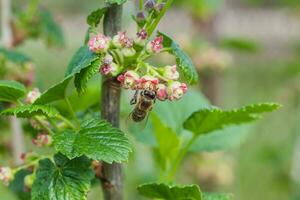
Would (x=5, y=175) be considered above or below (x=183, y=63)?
below

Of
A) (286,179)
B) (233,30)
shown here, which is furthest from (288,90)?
(233,30)

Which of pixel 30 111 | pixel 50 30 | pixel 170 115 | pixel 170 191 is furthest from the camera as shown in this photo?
pixel 50 30

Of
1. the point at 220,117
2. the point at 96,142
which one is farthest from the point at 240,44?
the point at 96,142

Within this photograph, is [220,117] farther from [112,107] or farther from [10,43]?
[10,43]

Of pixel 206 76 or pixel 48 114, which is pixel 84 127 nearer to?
pixel 48 114

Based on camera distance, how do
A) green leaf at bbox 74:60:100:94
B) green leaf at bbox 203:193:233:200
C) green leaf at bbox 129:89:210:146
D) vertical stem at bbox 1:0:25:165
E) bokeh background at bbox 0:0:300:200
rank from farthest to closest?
bokeh background at bbox 0:0:300:200 < vertical stem at bbox 1:0:25:165 < green leaf at bbox 129:89:210:146 < green leaf at bbox 203:193:233:200 < green leaf at bbox 74:60:100:94

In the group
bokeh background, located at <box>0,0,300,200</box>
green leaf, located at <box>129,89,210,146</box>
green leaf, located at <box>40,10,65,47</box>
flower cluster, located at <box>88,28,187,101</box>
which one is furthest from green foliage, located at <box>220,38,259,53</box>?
flower cluster, located at <box>88,28,187,101</box>

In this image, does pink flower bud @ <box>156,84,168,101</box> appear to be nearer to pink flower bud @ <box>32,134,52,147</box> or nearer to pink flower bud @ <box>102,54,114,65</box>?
pink flower bud @ <box>102,54,114,65</box>
